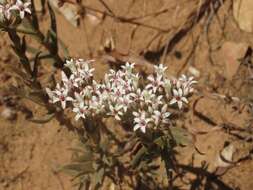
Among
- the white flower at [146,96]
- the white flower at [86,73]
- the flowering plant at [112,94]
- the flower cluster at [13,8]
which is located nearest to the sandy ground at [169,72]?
the flowering plant at [112,94]

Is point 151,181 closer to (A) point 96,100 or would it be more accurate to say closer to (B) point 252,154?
(B) point 252,154

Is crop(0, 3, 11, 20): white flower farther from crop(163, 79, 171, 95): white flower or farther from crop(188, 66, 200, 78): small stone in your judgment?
crop(188, 66, 200, 78): small stone

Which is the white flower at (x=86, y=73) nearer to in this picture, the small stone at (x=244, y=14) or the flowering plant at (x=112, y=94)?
the flowering plant at (x=112, y=94)

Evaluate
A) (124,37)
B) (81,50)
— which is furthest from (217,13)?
(81,50)

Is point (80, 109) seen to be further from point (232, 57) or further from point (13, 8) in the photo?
point (232, 57)

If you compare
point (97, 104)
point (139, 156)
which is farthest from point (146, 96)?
point (139, 156)
